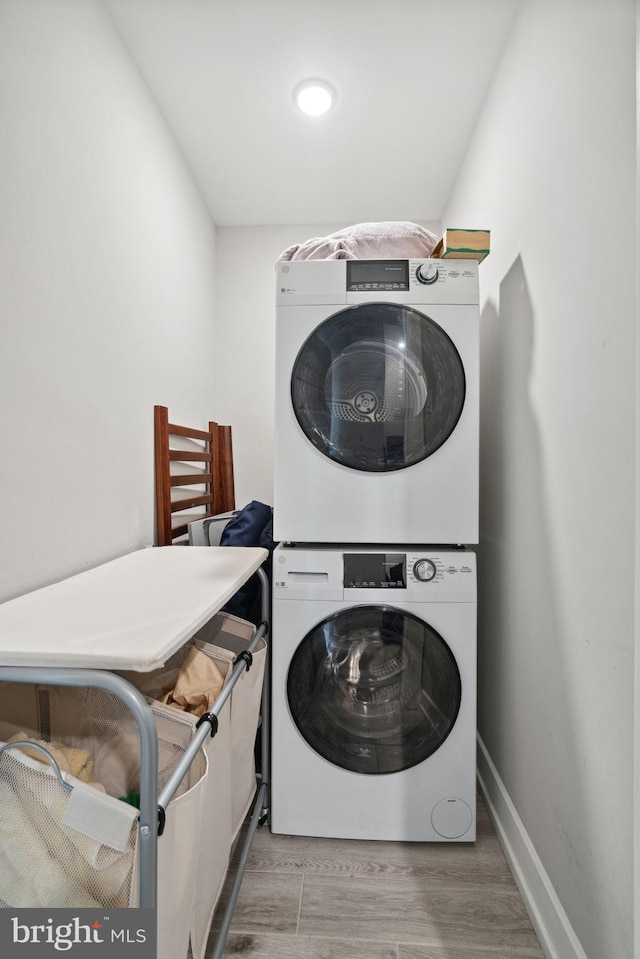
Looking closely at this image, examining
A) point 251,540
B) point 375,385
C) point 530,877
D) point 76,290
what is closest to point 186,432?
point 251,540

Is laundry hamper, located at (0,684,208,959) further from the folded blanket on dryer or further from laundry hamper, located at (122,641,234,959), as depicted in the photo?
the folded blanket on dryer

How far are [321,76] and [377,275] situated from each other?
87 centimetres

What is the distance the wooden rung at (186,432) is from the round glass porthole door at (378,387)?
2.49 ft

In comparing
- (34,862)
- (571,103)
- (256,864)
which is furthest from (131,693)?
(571,103)

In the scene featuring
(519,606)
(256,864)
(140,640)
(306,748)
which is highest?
(140,640)

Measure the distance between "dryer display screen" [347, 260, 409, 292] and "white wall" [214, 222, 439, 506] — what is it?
1.42 metres

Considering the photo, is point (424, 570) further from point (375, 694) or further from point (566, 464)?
point (566, 464)

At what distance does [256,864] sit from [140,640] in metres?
1.09

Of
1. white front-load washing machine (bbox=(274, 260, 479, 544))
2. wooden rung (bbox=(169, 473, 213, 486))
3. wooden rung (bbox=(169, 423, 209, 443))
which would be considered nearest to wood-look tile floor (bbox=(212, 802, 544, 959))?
white front-load washing machine (bbox=(274, 260, 479, 544))

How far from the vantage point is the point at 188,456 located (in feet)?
7.36

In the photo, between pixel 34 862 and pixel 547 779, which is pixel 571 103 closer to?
pixel 547 779

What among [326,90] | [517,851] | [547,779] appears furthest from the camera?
[326,90]

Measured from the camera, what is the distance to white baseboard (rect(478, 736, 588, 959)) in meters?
1.11

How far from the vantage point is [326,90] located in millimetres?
1862
